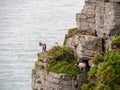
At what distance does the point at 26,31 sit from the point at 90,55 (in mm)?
61651

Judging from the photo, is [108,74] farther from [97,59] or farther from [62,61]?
[62,61]

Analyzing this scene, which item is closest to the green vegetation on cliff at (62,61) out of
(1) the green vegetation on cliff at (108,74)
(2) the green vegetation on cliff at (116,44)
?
(1) the green vegetation on cliff at (108,74)

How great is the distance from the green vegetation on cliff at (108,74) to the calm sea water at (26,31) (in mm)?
37680

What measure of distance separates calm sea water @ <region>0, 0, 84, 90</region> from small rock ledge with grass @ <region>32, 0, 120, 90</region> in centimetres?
3309

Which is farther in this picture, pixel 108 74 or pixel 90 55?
pixel 90 55

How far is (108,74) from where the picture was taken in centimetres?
2727

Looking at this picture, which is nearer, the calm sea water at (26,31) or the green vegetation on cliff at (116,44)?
the green vegetation on cliff at (116,44)

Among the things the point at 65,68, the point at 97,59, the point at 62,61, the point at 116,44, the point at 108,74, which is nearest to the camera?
the point at 108,74

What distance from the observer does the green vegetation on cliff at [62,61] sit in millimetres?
30984

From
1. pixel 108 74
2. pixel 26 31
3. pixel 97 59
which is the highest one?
pixel 97 59

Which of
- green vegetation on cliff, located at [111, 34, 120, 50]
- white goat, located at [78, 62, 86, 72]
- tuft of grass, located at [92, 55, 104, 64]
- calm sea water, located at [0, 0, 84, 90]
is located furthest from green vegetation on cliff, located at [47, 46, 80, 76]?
calm sea water, located at [0, 0, 84, 90]

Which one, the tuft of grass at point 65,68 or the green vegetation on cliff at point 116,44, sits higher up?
the green vegetation on cliff at point 116,44

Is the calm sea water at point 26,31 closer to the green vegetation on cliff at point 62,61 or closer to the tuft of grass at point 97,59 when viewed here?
the green vegetation on cliff at point 62,61

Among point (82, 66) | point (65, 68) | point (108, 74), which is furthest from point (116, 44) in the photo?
point (65, 68)
